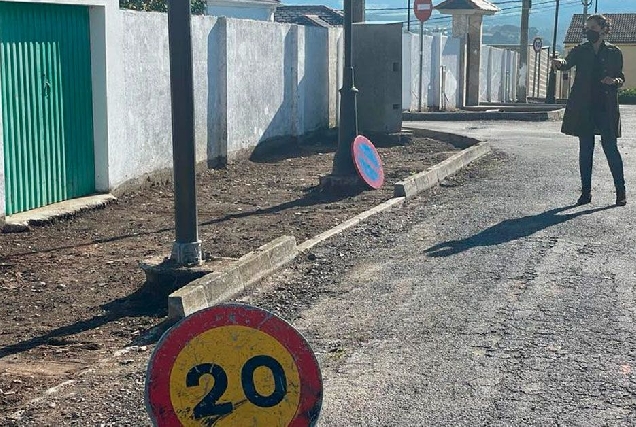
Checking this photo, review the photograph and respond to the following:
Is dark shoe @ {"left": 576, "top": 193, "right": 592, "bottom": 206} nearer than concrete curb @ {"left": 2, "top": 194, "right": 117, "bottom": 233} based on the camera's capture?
No

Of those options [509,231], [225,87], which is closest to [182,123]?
[509,231]

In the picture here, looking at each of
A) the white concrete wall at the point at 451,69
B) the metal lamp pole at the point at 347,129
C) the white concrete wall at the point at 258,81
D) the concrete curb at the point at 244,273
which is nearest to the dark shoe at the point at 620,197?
the concrete curb at the point at 244,273

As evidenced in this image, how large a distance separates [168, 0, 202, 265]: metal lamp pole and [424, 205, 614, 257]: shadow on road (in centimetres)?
210

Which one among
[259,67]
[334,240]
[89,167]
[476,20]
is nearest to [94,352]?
[334,240]

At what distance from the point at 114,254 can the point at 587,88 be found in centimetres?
489

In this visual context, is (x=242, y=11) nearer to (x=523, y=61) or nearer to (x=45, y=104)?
(x=523, y=61)

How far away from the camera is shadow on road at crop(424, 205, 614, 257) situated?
29.0ft

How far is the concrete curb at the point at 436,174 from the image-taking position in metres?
11.7

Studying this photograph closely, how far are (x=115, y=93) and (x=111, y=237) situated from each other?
2.35m

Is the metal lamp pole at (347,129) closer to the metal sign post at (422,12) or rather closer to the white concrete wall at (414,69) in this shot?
the white concrete wall at (414,69)

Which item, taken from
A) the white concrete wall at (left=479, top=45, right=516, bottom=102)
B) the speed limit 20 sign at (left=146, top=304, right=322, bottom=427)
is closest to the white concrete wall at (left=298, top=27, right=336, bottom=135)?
the speed limit 20 sign at (left=146, top=304, right=322, bottom=427)

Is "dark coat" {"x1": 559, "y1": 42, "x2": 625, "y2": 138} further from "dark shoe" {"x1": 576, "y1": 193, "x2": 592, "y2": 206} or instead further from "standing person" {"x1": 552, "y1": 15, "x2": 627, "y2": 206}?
"dark shoe" {"x1": 576, "y1": 193, "x2": 592, "y2": 206}

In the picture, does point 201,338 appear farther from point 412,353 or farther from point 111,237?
point 111,237

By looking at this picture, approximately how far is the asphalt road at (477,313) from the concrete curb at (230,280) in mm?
146
